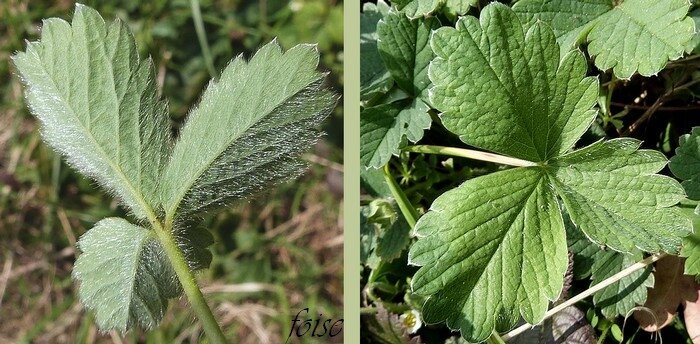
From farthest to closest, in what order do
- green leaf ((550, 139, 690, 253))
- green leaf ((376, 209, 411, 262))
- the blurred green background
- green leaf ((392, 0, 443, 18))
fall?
the blurred green background → green leaf ((376, 209, 411, 262)) → green leaf ((392, 0, 443, 18)) → green leaf ((550, 139, 690, 253))

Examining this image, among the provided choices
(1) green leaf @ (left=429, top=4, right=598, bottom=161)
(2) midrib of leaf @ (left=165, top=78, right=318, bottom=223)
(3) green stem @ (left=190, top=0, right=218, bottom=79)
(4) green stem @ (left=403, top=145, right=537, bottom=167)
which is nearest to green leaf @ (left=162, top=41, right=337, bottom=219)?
(2) midrib of leaf @ (left=165, top=78, right=318, bottom=223)

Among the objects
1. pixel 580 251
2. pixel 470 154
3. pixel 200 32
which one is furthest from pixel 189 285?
pixel 200 32

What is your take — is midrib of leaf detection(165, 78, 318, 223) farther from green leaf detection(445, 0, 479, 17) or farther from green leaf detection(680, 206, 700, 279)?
green leaf detection(680, 206, 700, 279)

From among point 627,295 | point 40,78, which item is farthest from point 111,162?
point 627,295

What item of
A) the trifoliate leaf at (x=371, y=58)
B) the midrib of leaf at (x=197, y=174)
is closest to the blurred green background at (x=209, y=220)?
the trifoliate leaf at (x=371, y=58)

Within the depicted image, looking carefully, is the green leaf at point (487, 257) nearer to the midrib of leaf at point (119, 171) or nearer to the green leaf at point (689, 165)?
the green leaf at point (689, 165)

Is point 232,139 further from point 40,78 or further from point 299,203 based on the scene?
point 299,203

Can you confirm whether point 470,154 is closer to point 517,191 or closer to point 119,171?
point 517,191
